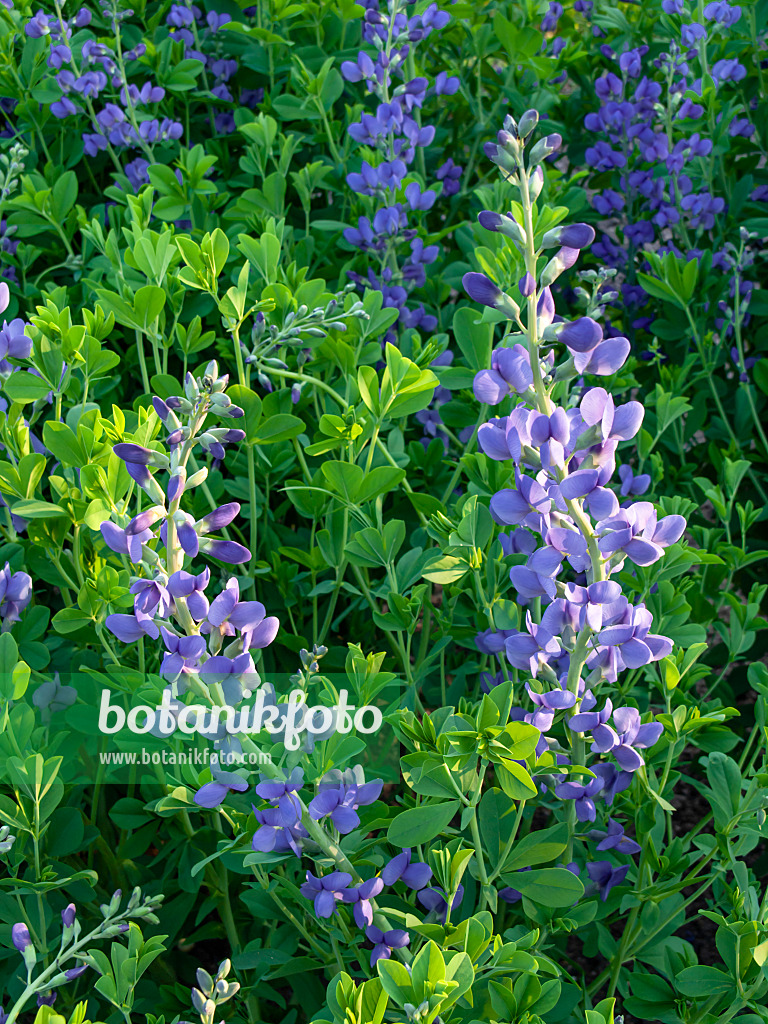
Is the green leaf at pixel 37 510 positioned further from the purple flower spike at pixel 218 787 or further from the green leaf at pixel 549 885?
the green leaf at pixel 549 885

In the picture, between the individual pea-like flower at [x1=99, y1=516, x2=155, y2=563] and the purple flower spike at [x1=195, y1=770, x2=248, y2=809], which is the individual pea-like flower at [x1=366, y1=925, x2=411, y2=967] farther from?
the individual pea-like flower at [x1=99, y1=516, x2=155, y2=563]

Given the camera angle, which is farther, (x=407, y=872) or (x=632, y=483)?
(x=632, y=483)

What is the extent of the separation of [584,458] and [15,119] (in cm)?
271

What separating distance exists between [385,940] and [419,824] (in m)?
0.20

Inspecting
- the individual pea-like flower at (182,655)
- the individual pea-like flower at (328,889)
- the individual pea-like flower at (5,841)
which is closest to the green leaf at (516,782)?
the individual pea-like flower at (328,889)

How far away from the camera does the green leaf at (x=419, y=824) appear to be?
4.02 ft

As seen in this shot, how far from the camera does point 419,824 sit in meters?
1.24

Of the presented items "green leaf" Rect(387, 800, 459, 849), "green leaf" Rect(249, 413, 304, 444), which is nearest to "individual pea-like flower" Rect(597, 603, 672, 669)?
"green leaf" Rect(387, 800, 459, 849)

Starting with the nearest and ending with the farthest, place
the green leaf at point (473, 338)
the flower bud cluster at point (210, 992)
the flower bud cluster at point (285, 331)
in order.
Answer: the flower bud cluster at point (210, 992) < the flower bud cluster at point (285, 331) < the green leaf at point (473, 338)

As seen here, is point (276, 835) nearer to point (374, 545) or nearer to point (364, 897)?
point (364, 897)

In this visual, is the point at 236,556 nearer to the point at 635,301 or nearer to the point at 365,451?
the point at 365,451

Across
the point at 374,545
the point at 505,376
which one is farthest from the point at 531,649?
the point at 374,545

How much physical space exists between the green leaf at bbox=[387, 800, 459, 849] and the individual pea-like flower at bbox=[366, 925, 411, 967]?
0.17 m

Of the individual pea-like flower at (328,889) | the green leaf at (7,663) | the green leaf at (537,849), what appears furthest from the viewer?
the green leaf at (7,663)
